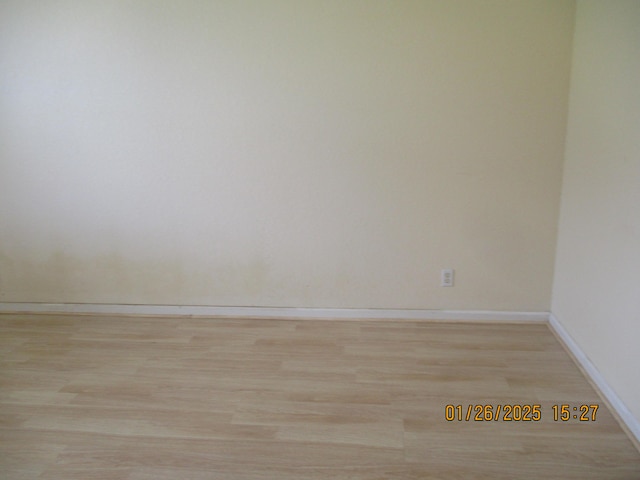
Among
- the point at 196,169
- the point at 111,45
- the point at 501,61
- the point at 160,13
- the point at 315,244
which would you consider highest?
the point at 160,13

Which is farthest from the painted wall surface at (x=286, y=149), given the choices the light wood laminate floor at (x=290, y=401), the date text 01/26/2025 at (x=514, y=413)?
the date text 01/26/2025 at (x=514, y=413)

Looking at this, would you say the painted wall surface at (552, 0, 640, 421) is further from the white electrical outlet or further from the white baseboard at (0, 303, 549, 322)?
the white electrical outlet

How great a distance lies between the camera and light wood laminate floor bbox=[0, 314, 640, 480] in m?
1.55

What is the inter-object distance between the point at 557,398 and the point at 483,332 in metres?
0.65

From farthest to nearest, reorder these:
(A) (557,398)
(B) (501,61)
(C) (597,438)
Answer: (B) (501,61)
(A) (557,398)
(C) (597,438)

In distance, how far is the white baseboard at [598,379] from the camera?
1669mm

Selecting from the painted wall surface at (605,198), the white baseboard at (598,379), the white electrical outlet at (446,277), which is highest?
the painted wall surface at (605,198)

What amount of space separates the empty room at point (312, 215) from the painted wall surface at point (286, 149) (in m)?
0.01

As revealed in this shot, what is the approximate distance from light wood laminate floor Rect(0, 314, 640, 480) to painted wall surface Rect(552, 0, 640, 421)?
22 centimetres

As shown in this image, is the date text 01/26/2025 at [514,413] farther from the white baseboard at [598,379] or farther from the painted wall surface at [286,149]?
the painted wall surface at [286,149]

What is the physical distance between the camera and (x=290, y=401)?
1.91 metres

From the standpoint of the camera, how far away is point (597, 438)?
1.64 metres

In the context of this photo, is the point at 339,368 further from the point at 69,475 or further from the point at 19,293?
the point at 19,293

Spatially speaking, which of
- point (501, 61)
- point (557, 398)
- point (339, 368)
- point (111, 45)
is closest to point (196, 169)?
point (111, 45)
